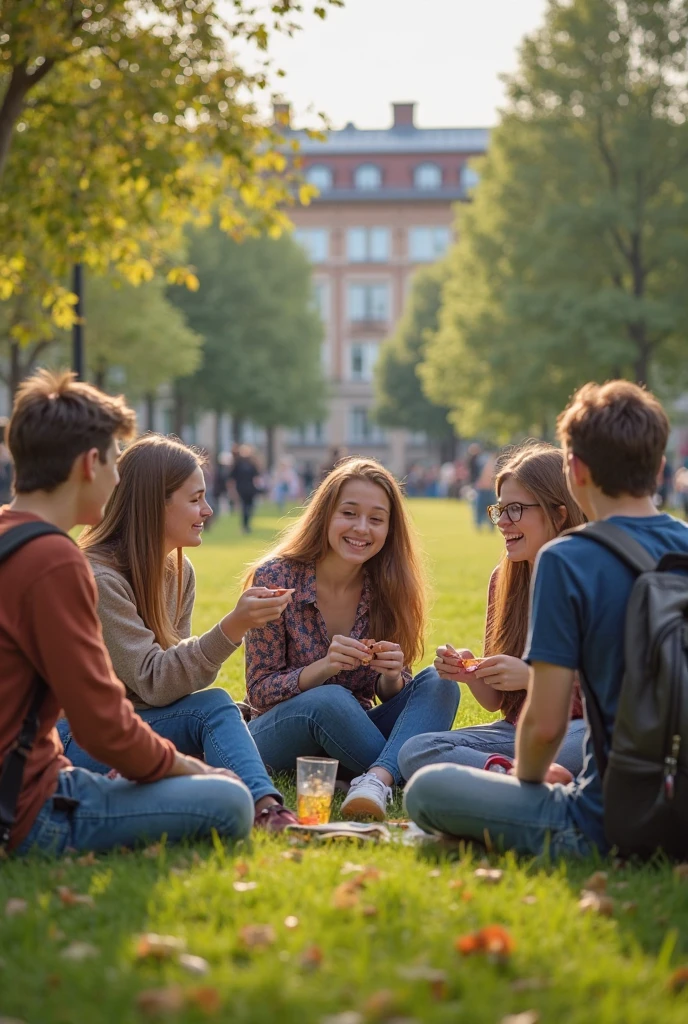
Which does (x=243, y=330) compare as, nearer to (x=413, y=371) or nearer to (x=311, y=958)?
(x=413, y=371)

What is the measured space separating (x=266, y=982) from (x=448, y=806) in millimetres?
1457

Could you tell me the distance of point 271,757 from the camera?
6023mm

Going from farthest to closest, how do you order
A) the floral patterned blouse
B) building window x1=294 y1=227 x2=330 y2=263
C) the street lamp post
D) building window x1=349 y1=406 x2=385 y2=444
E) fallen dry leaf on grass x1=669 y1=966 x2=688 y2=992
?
building window x1=294 y1=227 x2=330 y2=263, building window x1=349 y1=406 x2=385 y2=444, the street lamp post, the floral patterned blouse, fallen dry leaf on grass x1=669 y1=966 x2=688 y2=992

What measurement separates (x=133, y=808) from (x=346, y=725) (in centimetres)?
153

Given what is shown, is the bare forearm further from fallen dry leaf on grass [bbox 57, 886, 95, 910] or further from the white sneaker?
fallen dry leaf on grass [bbox 57, 886, 95, 910]

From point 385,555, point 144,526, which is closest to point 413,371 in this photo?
point 385,555

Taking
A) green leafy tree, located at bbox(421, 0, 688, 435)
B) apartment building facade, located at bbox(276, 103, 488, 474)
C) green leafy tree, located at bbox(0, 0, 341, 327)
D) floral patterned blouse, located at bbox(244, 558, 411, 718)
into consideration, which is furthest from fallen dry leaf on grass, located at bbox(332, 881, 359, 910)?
apartment building facade, located at bbox(276, 103, 488, 474)

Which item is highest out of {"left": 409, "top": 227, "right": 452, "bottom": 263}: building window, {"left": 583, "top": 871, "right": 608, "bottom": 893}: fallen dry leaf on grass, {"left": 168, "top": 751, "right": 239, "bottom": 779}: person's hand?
{"left": 409, "top": 227, "right": 452, "bottom": 263}: building window

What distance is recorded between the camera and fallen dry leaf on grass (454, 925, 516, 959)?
11.1 feet

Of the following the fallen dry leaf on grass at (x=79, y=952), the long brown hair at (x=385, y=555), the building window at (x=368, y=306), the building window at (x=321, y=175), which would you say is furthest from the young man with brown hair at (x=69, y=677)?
the building window at (x=368, y=306)

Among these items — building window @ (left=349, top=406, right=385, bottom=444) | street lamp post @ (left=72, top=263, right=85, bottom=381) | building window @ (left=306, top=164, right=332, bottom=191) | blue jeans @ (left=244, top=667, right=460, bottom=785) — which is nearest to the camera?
blue jeans @ (left=244, top=667, right=460, bottom=785)

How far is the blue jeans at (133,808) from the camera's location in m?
4.42

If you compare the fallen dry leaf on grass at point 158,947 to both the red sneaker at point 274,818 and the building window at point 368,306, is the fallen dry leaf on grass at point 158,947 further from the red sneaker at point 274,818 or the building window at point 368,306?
the building window at point 368,306

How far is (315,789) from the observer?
507cm
